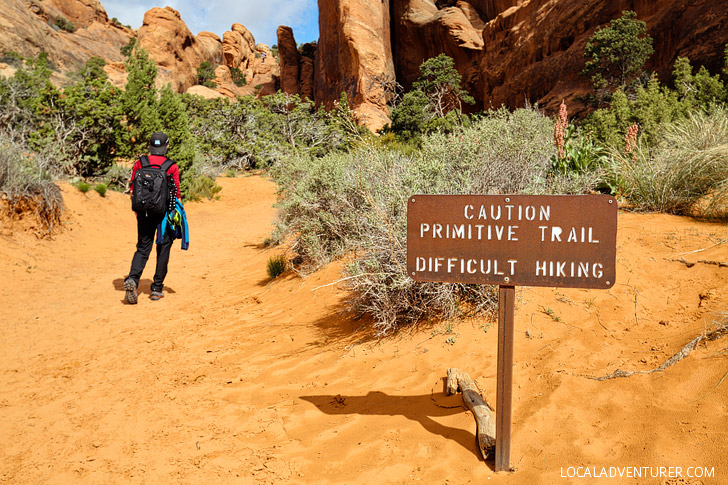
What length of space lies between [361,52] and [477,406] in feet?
96.1

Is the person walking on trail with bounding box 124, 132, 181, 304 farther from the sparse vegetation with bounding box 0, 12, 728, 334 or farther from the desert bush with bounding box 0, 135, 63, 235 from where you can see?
the desert bush with bounding box 0, 135, 63, 235

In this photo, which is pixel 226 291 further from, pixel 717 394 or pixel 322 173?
pixel 717 394

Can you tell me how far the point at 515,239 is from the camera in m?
2.24

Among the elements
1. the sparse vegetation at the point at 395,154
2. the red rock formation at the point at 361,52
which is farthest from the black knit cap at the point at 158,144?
the red rock formation at the point at 361,52

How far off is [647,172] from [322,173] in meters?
4.49

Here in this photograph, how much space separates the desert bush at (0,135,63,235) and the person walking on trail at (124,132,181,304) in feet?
14.0

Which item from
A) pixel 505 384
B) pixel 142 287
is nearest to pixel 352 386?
pixel 505 384

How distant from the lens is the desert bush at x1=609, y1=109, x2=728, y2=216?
5871 mm

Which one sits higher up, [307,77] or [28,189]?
[307,77]

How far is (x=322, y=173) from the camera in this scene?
23.9 ft

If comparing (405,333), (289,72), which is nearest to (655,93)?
(405,333)

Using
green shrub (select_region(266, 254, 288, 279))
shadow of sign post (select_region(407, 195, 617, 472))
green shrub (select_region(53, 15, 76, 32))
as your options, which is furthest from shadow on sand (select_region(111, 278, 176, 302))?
green shrub (select_region(53, 15, 76, 32))

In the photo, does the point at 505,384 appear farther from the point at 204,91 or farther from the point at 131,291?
the point at 204,91

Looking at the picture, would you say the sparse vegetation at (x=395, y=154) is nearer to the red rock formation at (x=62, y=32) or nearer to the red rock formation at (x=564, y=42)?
the red rock formation at (x=564, y=42)
